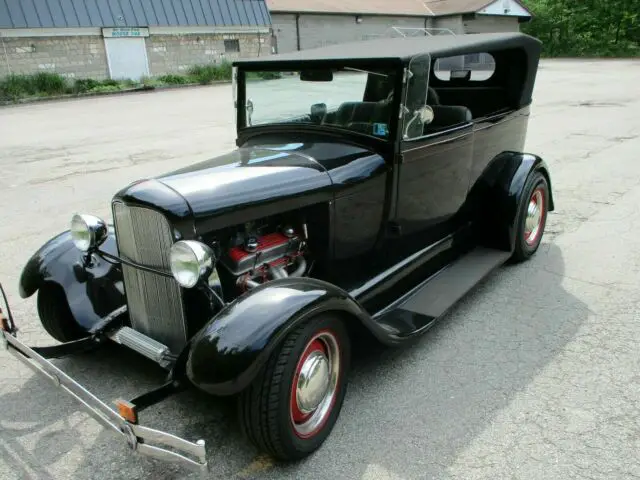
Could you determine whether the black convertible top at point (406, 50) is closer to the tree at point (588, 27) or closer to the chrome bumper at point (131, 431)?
the chrome bumper at point (131, 431)

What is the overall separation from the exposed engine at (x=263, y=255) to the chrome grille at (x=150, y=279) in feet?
1.01

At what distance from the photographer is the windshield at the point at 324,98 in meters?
3.16

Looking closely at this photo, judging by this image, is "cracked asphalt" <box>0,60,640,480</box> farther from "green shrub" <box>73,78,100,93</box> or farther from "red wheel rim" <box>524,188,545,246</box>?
Result: "green shrub" <box>73,78,100,93</box>

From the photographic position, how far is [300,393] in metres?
2.36

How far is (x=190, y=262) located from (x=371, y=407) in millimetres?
1202

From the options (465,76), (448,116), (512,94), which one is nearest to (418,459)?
(448,116)

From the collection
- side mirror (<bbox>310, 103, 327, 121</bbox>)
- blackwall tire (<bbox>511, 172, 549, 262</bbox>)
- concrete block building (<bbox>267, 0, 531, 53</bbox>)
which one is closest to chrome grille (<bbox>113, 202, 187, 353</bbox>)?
side mirror (<bbox>310, 103, 327, 121</bbox>)

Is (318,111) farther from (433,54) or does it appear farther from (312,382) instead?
(312,382)

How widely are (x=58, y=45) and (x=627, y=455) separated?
2318cm

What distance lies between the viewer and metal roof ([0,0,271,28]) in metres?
19.5

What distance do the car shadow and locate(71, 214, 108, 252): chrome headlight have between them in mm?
704

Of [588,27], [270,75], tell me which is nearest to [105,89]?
[270,75]

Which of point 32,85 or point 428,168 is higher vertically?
point 428,168

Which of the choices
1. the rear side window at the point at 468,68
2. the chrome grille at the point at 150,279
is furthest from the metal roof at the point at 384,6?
the chrome grille at the point at 150,279
